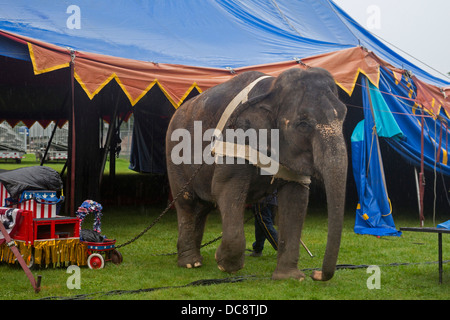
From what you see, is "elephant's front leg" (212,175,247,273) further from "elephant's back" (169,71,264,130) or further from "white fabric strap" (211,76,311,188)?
"elephant's back" (169,71,264,130)

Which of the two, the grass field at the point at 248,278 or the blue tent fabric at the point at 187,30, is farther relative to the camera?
the blue tent fabric at the point at 187,30

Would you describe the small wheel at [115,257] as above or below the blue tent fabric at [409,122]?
below

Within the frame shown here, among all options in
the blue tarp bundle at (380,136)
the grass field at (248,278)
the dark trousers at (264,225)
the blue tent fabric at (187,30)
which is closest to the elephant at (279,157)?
the grass field at (248,278)

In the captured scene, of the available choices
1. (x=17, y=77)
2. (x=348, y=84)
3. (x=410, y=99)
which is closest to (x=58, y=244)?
(x=348, y=84)

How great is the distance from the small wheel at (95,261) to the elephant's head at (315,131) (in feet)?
7.70

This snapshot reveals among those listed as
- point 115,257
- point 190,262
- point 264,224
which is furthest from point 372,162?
point 115,257

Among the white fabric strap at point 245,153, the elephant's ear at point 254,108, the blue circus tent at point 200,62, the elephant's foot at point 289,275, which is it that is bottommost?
the elephant's foot at point 289,275

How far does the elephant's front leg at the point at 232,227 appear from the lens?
5.02m

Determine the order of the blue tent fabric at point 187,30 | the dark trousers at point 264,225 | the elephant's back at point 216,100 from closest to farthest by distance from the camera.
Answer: the elephant's back at point 216,100 < the dark trousers at point 264,225 < the blue tent fabric at point 187,30

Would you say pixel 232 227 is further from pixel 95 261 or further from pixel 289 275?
pixel 95 261

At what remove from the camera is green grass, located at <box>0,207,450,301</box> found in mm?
4715

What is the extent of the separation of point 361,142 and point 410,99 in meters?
1.06

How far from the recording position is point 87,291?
4.87m

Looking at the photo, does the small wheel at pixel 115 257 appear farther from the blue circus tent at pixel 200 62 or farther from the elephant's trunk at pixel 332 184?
the elephant's trunk at pixel 332 184
